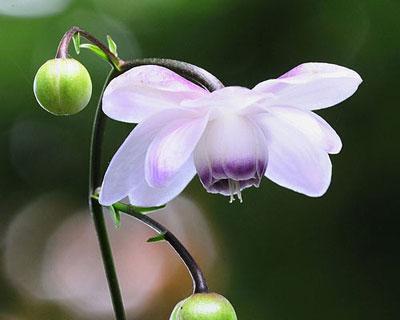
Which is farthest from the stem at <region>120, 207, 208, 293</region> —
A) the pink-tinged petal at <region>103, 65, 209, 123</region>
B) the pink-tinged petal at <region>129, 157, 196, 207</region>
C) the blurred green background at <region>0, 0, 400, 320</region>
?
the blurred green background at <region>0, 0, 400, 320</region>

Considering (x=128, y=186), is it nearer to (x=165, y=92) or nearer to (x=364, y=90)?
(x=165, y=92)

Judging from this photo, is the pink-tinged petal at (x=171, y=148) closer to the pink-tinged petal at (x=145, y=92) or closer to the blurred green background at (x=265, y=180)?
the pink-tinged petal at (x=145, y=92)

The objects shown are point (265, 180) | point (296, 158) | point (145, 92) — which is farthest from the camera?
point (265, 180)

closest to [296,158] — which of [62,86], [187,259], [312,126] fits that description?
[312,126]

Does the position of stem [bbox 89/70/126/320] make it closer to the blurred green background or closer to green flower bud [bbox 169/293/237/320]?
green flower bud [bbox 169/293/237/320]

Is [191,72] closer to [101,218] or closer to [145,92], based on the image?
[145,92]

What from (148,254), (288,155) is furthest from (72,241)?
(288,155)

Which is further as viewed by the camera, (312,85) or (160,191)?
(160,191)
